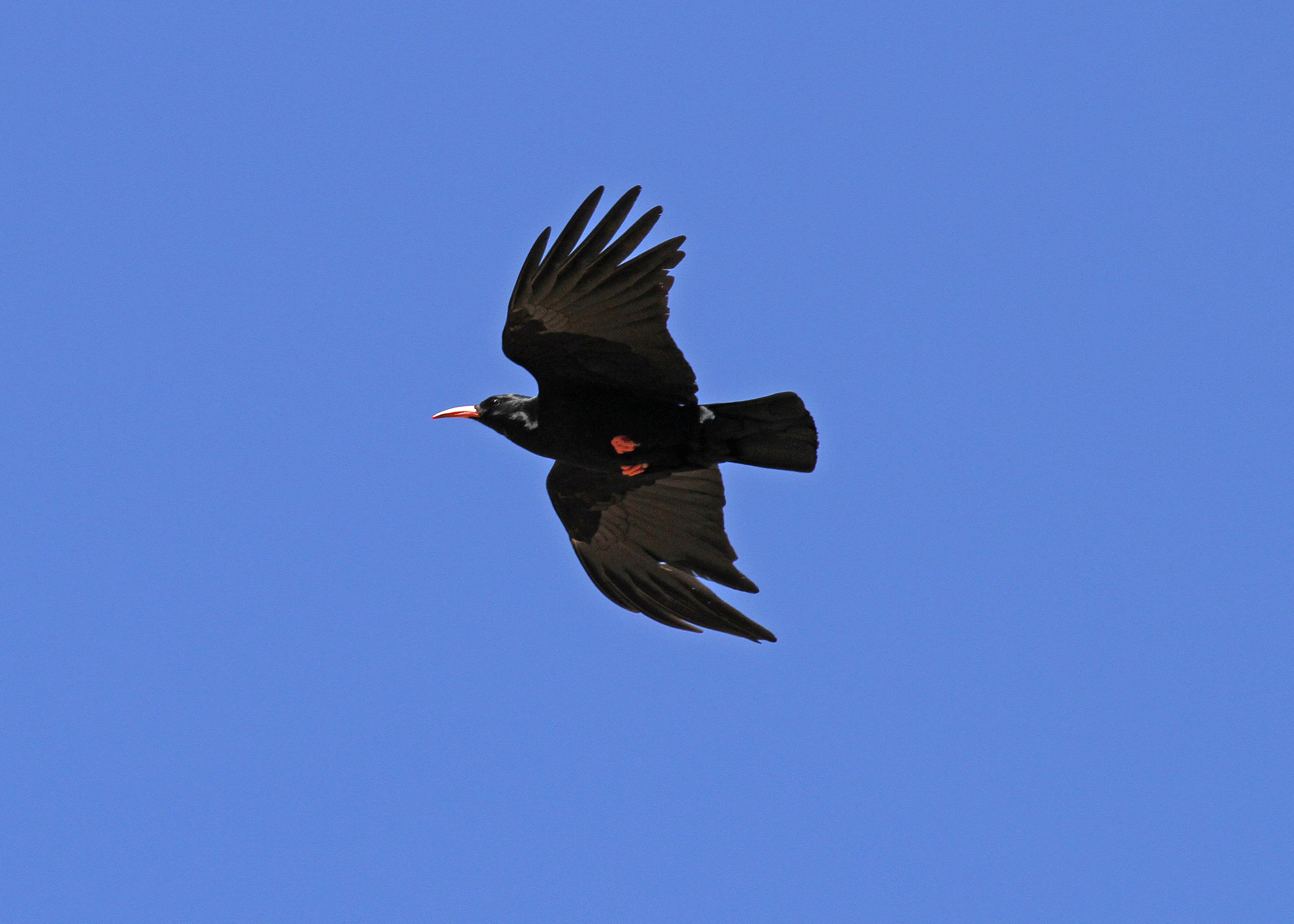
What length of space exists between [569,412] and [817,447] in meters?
1.88

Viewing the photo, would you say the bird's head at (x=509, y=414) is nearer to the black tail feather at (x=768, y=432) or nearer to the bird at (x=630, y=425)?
the bird at (x=630, y=425)

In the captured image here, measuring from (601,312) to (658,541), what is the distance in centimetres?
243

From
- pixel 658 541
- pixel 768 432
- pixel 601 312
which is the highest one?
pixel 601 312

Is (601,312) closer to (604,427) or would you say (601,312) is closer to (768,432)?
(604,427)

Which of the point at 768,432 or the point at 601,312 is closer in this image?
the point at 601,312

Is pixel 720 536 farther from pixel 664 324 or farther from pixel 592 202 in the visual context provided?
pixel 592 202

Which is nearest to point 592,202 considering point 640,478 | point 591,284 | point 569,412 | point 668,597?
point 591,284

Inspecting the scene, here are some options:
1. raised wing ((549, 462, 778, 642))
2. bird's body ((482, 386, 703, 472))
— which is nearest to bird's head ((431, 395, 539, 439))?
bird's body ((482, 386, 703, 472))

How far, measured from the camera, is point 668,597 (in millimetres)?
11930

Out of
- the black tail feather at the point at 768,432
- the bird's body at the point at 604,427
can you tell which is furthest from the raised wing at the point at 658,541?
the black tail feather at the point at 768,432

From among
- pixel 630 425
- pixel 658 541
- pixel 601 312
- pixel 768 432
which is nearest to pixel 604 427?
pixel 630 425

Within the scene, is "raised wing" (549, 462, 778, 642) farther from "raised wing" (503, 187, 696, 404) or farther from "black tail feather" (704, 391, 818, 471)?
"raised wing" (503, 187, 696, 404)

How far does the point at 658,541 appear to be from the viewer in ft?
39.6

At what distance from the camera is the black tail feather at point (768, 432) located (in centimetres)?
1051
